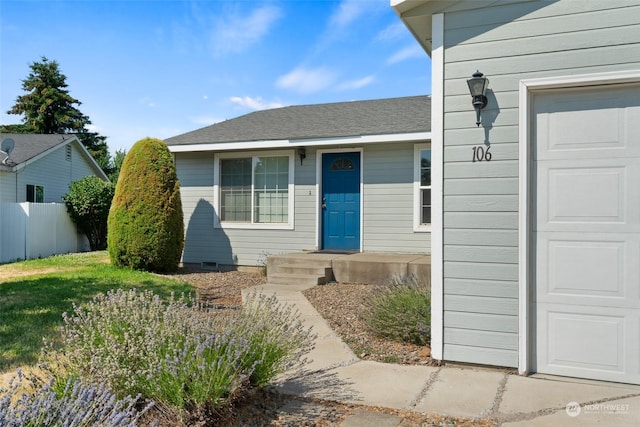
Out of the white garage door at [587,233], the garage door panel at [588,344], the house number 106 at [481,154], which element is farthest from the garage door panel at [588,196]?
the garage door panel at [588,344]

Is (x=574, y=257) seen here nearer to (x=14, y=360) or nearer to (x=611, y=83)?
(x=611, y=83)

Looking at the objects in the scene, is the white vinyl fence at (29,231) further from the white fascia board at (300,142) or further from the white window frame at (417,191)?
the white window frame at (417,191)

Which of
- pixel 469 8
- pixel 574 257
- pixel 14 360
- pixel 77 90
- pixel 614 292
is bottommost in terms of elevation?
pixel 14 360

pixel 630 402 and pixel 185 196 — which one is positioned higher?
pixel 185 196

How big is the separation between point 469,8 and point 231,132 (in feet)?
22.7

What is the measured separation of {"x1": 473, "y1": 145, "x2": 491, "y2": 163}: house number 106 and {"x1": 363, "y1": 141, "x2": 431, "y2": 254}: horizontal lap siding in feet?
15.3

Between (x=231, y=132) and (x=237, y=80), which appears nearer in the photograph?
(x=231, y=132)

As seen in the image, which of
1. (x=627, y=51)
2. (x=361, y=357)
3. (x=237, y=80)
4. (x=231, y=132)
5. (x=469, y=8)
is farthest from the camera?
(x=237, y=80)

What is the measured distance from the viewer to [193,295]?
679 centimetres

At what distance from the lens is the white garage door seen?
3.30 metres

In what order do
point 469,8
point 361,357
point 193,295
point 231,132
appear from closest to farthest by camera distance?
point 469,8 < point 361,357 < point 193,295 < point 231,132

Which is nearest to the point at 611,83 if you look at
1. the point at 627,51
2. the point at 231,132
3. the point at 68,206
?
the point at 627,51

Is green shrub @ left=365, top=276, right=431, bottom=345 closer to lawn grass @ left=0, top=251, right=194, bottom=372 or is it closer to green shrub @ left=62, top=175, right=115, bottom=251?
lawn grass @ left=0, top=251, right=194, bottom=372

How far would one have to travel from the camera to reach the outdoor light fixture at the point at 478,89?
3.57 metres
